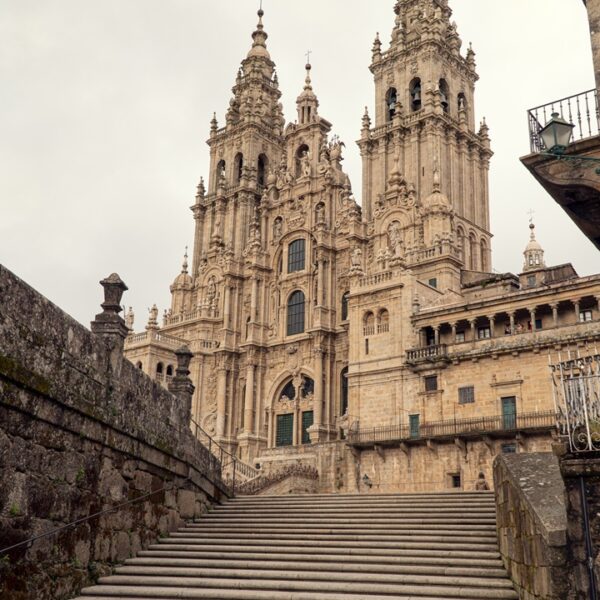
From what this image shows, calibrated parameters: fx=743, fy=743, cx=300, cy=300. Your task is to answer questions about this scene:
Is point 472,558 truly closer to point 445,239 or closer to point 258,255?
point 445,239

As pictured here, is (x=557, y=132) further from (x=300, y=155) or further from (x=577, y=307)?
(x=300, y=155)

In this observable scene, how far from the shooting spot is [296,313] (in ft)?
152

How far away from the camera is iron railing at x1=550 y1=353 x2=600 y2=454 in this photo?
7.95 metres

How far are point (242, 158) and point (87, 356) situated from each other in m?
46.3

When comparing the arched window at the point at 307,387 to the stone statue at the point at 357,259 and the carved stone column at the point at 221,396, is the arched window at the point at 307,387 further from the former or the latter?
the stone statue at the point at 357,259

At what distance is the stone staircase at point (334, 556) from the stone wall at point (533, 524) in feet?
1.76

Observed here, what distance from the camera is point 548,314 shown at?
3100 centimetres

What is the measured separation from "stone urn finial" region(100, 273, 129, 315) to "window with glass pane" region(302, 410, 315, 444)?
1238 inches

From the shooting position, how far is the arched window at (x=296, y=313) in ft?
151

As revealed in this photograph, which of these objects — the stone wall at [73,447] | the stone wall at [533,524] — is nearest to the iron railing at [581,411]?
the stone wall at [533,524]

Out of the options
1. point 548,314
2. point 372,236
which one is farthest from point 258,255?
point 548,314

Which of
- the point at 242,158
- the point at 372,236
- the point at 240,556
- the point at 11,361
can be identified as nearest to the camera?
the point at 11,361

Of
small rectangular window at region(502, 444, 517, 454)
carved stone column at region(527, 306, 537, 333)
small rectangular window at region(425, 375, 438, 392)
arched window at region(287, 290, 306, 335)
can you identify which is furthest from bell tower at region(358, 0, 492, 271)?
small rectangular window at region(502, 444, 517, 454)

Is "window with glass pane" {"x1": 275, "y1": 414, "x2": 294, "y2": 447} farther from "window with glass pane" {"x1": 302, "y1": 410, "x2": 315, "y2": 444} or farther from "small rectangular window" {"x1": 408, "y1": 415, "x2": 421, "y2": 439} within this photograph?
"small rectangular window" {"x1": 408, "y1": 415, "x2": 421, "y2": 439}
